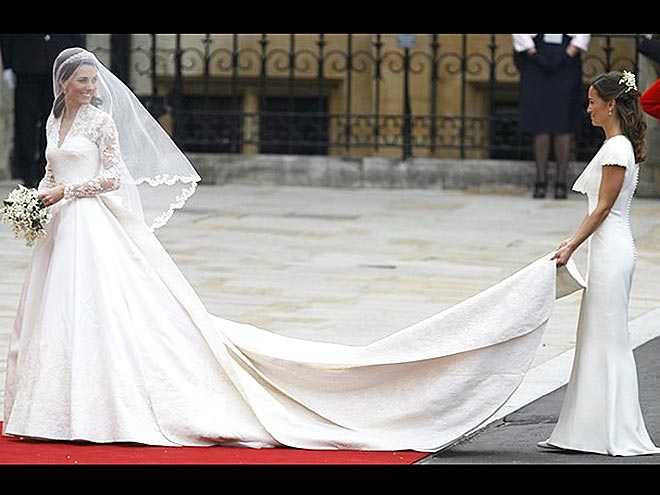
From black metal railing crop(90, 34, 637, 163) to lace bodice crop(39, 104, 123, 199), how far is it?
10428 mm

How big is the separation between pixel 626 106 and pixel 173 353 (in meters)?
2.25

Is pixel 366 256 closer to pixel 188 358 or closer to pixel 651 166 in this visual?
pixel 651 166

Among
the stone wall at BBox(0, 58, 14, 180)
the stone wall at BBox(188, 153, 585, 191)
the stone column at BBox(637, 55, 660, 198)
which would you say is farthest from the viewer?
the stone wall at BBox(188, 153, 585, 191)

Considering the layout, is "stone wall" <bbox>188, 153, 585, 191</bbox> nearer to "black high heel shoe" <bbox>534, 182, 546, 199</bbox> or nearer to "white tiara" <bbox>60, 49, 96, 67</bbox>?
"black high heel shoe" <bbox>534, 182, 546, 199</bbox>

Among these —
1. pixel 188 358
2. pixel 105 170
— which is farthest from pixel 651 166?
pixel 188 358

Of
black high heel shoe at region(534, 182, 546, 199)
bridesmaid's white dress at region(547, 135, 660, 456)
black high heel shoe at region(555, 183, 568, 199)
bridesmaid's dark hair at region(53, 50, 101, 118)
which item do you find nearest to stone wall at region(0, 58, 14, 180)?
black high heel shoe at region(534, 182, 546, 199)

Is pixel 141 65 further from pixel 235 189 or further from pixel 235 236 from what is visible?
pixel 235 236

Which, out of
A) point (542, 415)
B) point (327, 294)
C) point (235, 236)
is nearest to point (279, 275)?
point (327, 294)

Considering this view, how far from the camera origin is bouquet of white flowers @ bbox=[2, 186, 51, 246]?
7445 millimetres

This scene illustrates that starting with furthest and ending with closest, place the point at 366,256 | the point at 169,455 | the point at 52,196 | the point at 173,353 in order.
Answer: the point at 366,256, the point at 52,196, the point at 173,353, the point at 169,455

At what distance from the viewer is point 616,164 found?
702cm

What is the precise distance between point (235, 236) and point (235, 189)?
3.75 m

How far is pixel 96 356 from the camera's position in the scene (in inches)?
288

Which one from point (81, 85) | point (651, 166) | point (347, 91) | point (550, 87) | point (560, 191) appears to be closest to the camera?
point (81, 85)
